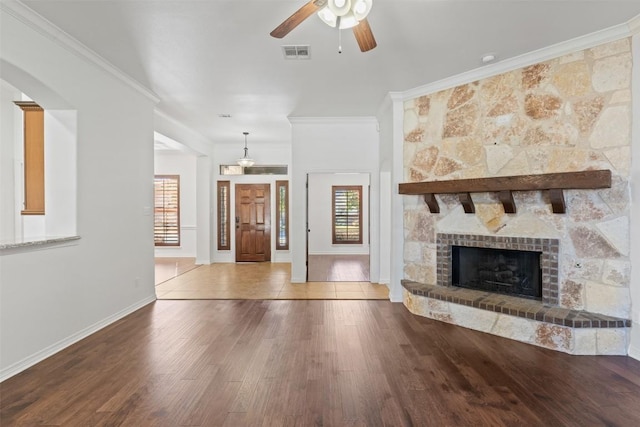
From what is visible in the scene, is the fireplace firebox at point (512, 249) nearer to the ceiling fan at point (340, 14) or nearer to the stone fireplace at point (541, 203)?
the stone fireplace at point (541, 203)

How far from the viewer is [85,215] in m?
3.51

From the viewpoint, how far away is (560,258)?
3340mm

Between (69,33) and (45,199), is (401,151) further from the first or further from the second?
(45,199)

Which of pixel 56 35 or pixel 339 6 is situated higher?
pixel 56 35

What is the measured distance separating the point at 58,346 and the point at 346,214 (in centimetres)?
774

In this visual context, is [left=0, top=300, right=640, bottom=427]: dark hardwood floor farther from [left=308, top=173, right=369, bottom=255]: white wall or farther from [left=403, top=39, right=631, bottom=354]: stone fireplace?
[left=308, top=173, right=369, bottom=255]: white wall

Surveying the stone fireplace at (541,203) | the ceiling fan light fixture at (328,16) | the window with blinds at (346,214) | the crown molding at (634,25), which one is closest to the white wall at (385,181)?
the stone fireplace at (541,203)

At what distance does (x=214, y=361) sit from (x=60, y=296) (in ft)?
5.27

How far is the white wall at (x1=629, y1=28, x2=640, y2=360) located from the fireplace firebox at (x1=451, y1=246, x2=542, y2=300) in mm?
748

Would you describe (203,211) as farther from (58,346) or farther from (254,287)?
(58,346)

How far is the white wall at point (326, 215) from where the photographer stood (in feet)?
32.7

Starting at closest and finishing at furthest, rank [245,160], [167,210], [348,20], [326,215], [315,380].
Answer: [348,20]
[315,380]
[245,160]
[167,210]
[326,215]

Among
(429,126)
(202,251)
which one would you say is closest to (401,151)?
(429,126)

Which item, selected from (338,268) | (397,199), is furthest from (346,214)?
(397,199)
